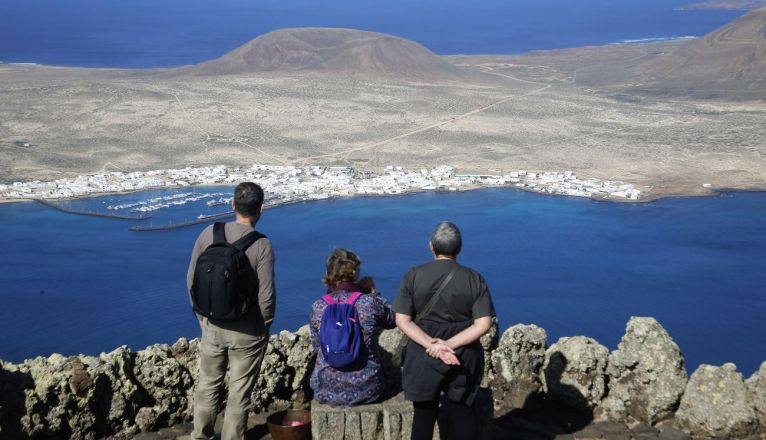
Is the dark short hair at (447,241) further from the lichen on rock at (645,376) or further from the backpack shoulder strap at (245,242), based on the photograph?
the lichen on rock at (645,376)

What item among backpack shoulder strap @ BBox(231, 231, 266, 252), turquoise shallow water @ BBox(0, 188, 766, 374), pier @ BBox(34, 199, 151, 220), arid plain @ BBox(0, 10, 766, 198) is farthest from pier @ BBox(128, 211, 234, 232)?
backpack shoulder strap @ BBox(231, 231, 266, 252)

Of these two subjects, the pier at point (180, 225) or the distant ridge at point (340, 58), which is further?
the distant ridge at point (340, 58)

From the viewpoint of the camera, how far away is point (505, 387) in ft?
18.8

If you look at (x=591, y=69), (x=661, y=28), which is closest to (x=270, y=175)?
(x=591, y=69)

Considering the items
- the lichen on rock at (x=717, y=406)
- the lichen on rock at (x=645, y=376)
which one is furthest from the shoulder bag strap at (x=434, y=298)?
the lichen on rock at (x=717, y=406)

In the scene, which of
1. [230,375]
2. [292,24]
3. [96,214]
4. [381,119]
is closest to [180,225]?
[96,214]

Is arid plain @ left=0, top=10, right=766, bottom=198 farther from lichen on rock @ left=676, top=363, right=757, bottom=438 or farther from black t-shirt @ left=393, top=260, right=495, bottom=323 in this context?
black t-shirt @ left=393, top=260, right=495, bottom=323

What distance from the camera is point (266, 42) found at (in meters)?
57.5

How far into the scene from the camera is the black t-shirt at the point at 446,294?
414 centimetres

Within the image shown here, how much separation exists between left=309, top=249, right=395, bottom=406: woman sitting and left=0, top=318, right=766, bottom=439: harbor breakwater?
620mm

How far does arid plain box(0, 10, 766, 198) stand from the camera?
103ft

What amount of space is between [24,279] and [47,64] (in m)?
48.0

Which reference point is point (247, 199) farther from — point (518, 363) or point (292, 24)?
point (292, 24)

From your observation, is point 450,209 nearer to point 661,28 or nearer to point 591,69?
point 591,69
